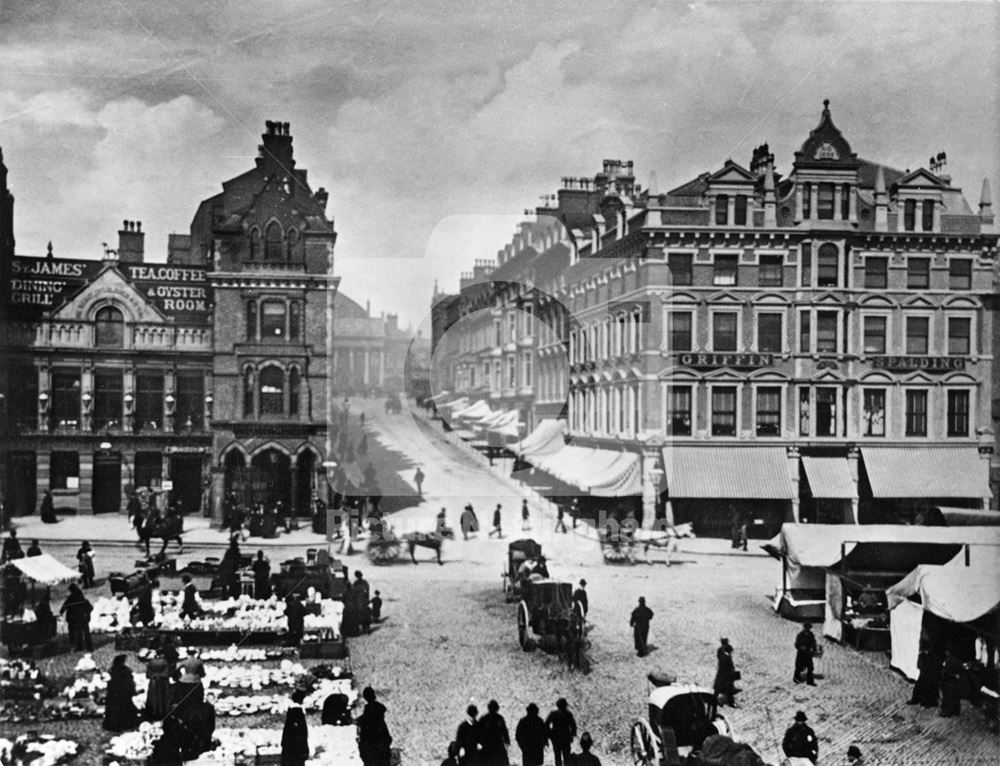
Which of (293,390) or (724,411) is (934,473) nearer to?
(724,411)

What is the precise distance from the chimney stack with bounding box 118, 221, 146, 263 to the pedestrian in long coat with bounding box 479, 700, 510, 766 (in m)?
6.71

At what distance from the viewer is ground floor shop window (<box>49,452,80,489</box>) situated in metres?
10.5

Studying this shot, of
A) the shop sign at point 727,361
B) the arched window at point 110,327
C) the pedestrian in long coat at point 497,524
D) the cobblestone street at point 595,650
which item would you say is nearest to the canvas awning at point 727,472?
the cobblestone street at point 595,650

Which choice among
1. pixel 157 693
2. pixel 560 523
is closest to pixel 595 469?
pixel 560 523

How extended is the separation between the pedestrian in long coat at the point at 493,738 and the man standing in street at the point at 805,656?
11.2ft

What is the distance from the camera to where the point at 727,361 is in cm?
1108

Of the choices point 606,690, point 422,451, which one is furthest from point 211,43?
point 606,690

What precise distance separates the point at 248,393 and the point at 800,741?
24.8 feet

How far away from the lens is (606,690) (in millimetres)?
9328

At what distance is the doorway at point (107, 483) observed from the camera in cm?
1066

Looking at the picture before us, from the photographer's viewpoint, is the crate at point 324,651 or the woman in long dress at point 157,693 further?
the crate at point 324,651

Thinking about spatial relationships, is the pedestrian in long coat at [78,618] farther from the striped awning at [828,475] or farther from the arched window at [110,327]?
the striped awning at [828,475]

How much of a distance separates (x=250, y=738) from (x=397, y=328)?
4.83 metres

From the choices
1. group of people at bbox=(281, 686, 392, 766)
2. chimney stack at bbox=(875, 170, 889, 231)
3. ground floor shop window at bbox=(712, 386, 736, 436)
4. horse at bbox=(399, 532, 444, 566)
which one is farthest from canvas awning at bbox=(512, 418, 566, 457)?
chimney stack at bbox=(875, 170, 889, 231)
